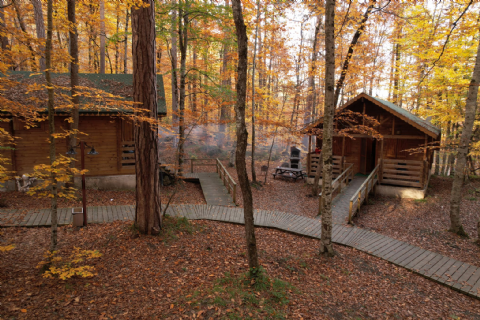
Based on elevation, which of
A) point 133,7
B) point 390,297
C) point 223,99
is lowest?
point 390,297

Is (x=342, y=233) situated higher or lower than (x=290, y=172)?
lower

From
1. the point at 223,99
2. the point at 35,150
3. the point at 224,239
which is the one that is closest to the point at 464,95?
the point at 223,99

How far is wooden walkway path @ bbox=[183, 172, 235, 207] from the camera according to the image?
1105cm

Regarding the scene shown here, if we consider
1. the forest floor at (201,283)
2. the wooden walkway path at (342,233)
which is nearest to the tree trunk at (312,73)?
the wooden walkway path at (342,233)

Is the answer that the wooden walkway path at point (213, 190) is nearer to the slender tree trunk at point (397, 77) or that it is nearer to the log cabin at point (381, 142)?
the log cabin at point (381, 142)

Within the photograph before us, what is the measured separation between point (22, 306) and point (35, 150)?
350 inches

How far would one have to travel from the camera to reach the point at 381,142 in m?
13.4

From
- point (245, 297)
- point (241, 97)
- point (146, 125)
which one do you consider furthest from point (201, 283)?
point (146, 125)

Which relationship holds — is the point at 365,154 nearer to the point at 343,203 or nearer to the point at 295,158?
the point at 295,158

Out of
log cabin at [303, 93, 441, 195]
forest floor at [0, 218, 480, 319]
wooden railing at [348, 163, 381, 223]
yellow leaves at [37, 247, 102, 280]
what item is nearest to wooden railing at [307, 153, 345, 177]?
log cabin at [303, 93, 441, 195]

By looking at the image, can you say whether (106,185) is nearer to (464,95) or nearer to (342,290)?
(342,290)

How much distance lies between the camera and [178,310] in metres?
4.39

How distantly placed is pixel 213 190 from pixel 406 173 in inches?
381

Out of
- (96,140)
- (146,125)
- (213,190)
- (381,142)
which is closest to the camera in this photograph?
(146,125)
